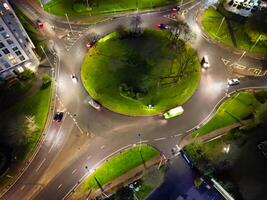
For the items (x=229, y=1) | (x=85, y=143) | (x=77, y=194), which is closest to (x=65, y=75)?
(x=85, y=143)

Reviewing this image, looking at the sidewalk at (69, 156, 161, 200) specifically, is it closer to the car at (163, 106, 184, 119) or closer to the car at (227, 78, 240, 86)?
the car at (163, 106, 184, 119)

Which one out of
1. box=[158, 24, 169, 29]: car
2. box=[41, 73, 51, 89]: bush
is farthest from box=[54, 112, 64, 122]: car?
box=[158, 24, 169, 29]: car

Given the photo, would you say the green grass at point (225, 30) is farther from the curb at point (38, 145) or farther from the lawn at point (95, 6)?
Result: the curb at point (38, 145)

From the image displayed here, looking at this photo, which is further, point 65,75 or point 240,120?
point 65,75

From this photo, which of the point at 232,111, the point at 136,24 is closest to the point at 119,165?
the point at 232,111

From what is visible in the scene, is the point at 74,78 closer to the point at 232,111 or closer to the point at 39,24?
the point at 39,24

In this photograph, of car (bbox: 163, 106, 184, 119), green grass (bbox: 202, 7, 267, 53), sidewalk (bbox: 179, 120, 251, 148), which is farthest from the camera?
green grass (bbox: 202, 7, 267, 53)

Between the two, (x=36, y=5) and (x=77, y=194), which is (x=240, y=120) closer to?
(x=77, y=194)
